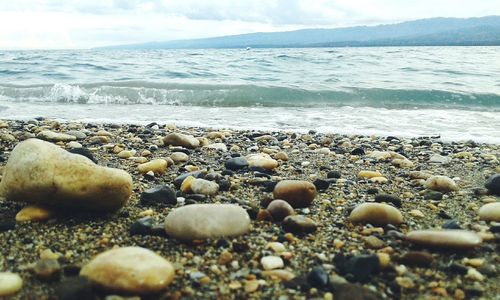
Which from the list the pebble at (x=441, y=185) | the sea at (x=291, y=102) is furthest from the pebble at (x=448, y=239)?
the sea at (x=291, y=102)

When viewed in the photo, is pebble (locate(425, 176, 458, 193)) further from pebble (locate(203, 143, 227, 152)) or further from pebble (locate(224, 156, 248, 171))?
pebble (locate(203, 143, 227, 152))

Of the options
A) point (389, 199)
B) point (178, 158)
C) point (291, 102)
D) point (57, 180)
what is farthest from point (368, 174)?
point (291, 102)

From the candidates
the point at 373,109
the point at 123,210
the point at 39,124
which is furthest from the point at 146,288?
the point at 373,109

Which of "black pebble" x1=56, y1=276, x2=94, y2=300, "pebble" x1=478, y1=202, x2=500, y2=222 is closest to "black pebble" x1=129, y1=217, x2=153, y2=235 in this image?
"black pebble" x1=56, y1=276, x2=94, y2=300

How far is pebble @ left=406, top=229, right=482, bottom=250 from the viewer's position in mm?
1800

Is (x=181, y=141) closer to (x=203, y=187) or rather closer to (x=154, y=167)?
(x=154, y=167)

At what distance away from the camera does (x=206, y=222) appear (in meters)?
1.92

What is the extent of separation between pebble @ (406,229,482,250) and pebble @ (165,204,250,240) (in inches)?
31.9

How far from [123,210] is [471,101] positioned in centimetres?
973

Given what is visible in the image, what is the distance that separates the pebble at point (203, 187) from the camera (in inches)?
105

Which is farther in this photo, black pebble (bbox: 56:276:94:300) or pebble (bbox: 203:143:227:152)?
pebble (bbox: 203:143:227:152)

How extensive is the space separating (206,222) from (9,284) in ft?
2.66

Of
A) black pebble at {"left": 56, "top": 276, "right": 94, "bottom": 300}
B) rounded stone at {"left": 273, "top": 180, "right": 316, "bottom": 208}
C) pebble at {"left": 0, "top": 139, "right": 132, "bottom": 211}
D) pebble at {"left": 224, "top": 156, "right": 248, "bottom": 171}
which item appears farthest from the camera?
pebble at {"left": 224, "top": 156, "right": 248, "bottom": 171}

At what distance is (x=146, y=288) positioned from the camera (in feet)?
4.67
